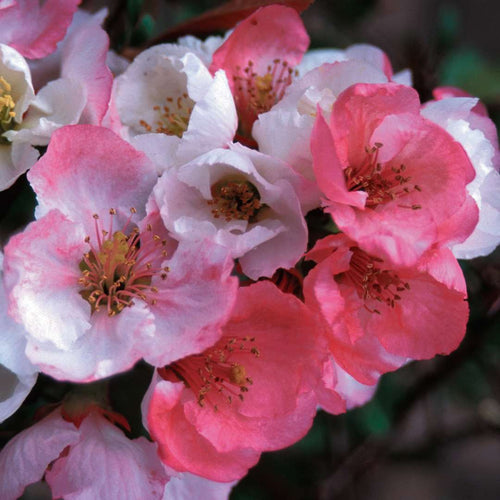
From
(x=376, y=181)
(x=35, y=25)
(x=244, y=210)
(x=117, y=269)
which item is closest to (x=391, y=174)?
(x=376, y=181)

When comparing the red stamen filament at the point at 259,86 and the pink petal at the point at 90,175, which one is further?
the red stamen filament at the point at 259,86

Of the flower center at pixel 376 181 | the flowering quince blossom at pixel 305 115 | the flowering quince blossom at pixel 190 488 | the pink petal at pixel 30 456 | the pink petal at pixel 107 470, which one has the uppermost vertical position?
the flowering quince blossom at pixel 305 115

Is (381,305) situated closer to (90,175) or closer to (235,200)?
(235,200)

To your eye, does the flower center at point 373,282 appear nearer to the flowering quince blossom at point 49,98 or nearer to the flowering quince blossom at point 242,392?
the flowering quince blossom at point 242,392

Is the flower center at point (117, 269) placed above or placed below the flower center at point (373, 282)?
above

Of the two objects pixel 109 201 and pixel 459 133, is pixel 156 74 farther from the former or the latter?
pixel 459 133

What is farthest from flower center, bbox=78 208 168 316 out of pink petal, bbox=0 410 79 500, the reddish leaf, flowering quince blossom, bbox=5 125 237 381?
the reddish leaf

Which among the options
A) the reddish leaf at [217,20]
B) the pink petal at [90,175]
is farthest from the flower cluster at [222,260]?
the reddish leaf at [217,20]
